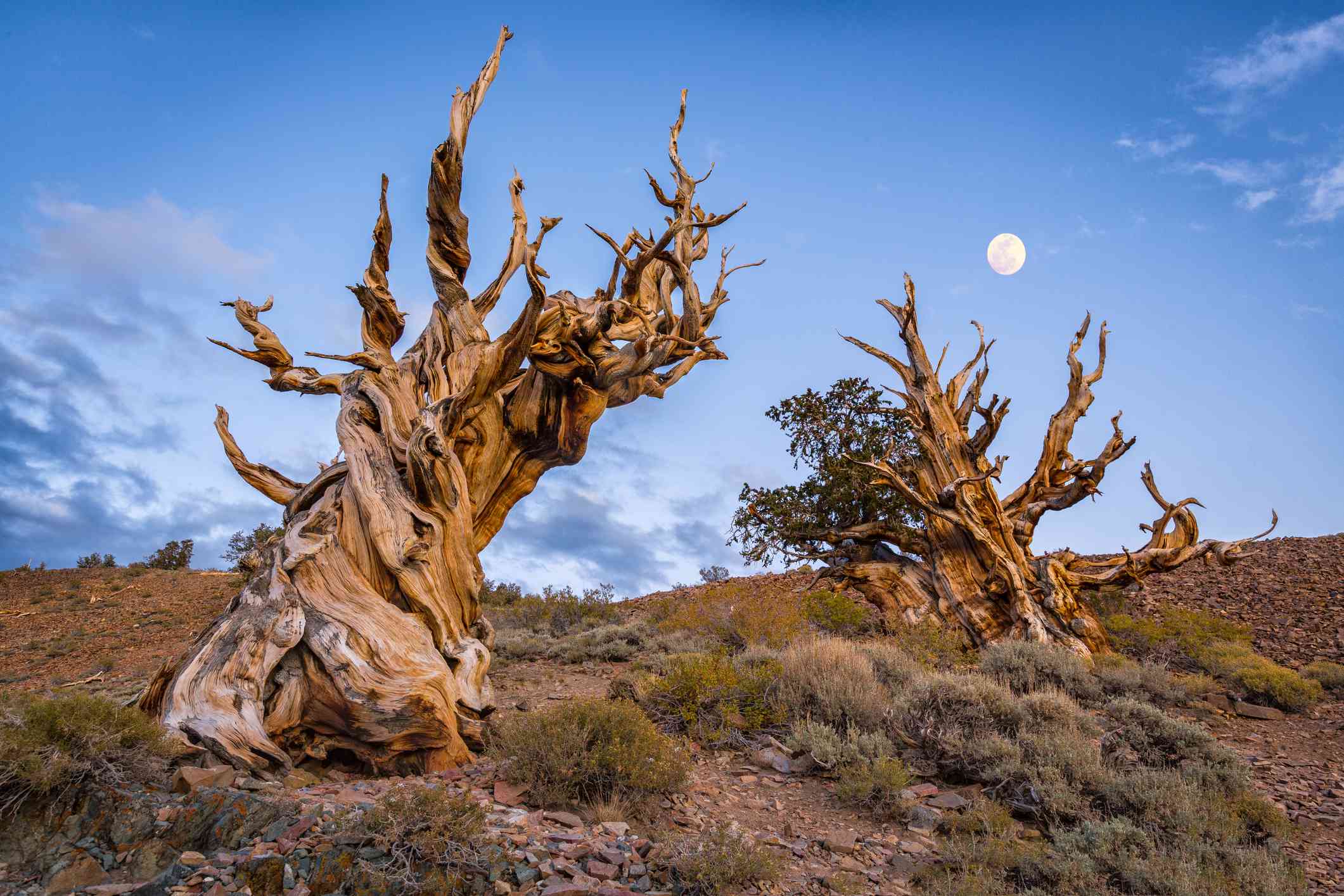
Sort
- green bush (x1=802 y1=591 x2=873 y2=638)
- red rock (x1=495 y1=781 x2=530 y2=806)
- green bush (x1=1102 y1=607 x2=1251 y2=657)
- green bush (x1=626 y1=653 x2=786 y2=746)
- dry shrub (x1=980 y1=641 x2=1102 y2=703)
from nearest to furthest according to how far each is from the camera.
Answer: red rock (x1=495 y1=781 x2=530 y2=806) < green bush (x1=626 y1=653 x2=786 y2=746) < dry shrub (x1=980 y1=641 x2=1102 y2=703) < green bush (x1=1102 y1=607 x2=1251 y2=657) < green bush (x1=802 y1=591 x2=873 y2=638)

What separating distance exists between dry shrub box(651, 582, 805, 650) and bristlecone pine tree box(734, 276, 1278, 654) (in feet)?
4.13

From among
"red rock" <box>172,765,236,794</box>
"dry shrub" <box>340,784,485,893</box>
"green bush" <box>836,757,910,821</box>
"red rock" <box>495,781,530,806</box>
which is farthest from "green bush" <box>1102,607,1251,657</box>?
"red rock" <box>172,765,236,794</box>

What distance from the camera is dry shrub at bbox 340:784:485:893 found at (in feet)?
11.9

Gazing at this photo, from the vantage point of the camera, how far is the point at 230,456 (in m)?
9.04

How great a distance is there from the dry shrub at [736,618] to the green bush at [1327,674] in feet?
23.0

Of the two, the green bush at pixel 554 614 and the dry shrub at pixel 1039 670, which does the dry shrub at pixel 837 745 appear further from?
the green bush at pixel 554 614

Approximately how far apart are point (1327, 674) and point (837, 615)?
6659 mm

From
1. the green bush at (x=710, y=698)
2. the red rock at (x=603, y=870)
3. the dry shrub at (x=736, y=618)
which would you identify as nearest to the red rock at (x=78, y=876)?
the red rock at (x=603, y=870)

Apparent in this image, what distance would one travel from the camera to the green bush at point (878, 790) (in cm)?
531

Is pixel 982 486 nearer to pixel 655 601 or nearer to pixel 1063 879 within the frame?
pixel 655 601

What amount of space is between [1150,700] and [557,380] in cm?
887

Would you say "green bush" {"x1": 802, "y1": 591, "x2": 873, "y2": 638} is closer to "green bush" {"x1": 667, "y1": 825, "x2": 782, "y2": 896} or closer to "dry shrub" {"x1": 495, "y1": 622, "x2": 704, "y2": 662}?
"dry shrub" {"x1": 495, "y1": 622, "x2": 704, "y2": 662}

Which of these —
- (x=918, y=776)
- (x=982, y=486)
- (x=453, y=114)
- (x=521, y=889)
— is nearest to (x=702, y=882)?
(x=521, y=889)

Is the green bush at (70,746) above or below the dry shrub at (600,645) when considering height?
below
